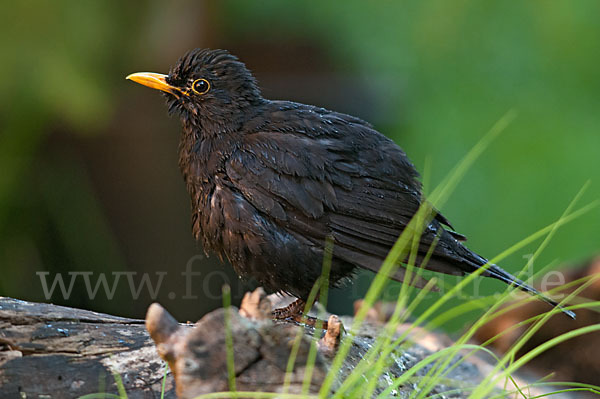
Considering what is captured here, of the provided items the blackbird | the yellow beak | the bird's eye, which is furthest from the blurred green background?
the blackbird

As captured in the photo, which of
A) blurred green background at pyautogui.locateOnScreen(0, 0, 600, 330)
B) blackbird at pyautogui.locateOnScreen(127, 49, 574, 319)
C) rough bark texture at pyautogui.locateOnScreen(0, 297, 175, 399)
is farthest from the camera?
blurred green background at pyautogui.locateOnScreen(0, 0, 600, 330)

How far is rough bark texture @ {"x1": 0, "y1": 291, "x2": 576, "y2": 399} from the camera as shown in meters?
1.97

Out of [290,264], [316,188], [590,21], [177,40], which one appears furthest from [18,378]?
[590,21]

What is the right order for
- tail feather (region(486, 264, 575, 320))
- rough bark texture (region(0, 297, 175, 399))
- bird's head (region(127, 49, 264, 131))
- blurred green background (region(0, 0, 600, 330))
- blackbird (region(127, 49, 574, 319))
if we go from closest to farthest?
rough bark texture (region(0, 297, 175, 399)) → tail feather (region(486, 264, 575, 320)) → blackbird (region(127, 49, 574, 319)) → bird's head (region(127, 49, 264, 131)) → blurred green background (region(0, 0, 600, 330))

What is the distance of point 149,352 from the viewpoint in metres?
2.63

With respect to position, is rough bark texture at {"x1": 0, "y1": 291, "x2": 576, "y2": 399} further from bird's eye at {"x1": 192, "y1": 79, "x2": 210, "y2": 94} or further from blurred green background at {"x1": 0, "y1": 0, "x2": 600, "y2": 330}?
blurred green background at {"x1": 0, "y1": 0, "x2": 600, "y2": 330}

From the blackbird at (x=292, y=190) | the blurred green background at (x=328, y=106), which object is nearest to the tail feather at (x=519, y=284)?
the blackbird at (x=292, y=190)

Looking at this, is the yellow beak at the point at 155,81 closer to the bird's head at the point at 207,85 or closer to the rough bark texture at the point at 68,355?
the bird's head at the point at 207,85

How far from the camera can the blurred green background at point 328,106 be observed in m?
5.70

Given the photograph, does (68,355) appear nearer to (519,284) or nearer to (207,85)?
(207,85)

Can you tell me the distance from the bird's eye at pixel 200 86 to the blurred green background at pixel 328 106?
7.12ft

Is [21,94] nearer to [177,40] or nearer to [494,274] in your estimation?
[177,40]

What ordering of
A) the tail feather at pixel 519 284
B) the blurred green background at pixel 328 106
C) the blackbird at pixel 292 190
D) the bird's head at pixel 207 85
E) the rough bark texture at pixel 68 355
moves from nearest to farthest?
the rough bark texture at pixel 68 355 < the tail feather at pixel 519 284 < the blackbird at pixel 292 190 < the bird's head at pixel 207 85 < the blurred green background at pixel 328 106

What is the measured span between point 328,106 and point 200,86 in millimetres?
2711
